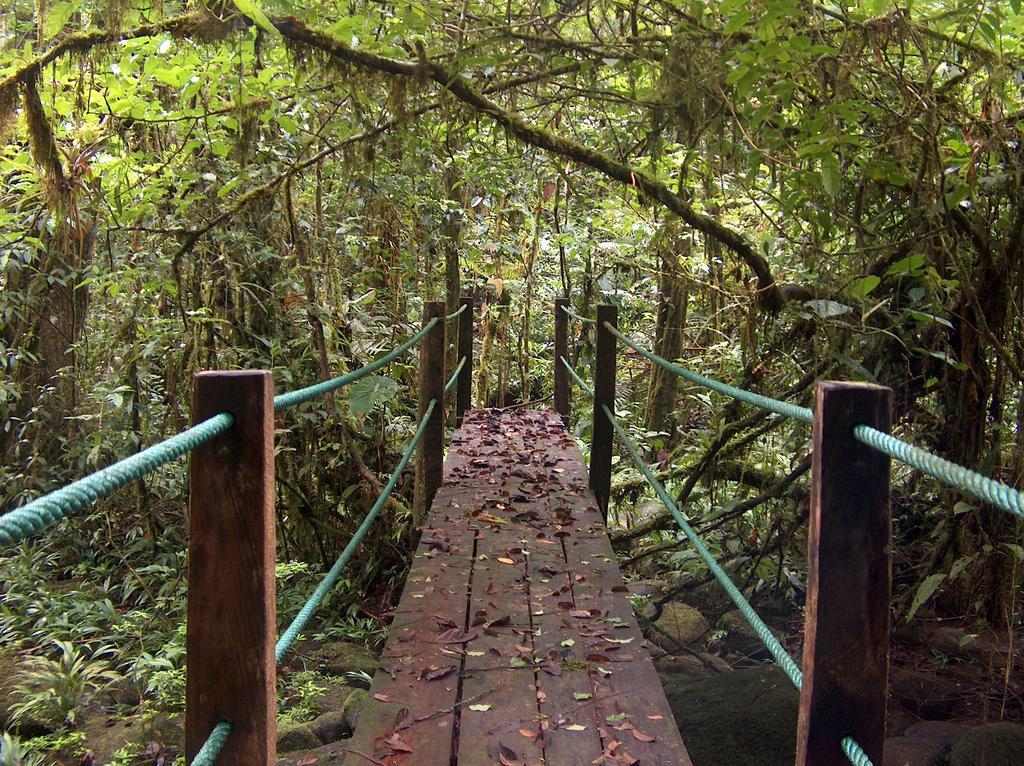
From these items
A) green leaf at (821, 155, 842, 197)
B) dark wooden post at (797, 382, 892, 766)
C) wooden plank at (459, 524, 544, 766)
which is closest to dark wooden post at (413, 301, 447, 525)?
wooden plank at (459, 524, 544, 766)

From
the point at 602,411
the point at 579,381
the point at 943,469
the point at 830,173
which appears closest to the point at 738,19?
the point at 830,173

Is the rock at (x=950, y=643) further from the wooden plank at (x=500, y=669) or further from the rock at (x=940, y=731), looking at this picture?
the wooden plank at (x=500, y=669)

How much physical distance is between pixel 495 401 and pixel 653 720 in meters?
7.52

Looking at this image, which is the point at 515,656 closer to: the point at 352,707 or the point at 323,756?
the point at 323,756

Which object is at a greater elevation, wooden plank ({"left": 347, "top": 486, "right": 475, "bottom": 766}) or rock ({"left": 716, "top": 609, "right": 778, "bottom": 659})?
wooden plank ({"left": 347, "top": 486, "right": 475, "bottom": 766})

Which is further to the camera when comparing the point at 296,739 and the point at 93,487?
the point at 296,739

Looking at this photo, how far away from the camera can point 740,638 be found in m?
5.01

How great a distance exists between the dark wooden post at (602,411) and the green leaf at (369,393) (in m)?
1.19

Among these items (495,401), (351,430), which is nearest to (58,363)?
(351,430)

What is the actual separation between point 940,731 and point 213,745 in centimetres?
311

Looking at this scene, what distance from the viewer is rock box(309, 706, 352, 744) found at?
4.08 meters


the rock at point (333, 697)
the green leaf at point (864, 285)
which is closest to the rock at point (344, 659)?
the rock at point (333, 697)

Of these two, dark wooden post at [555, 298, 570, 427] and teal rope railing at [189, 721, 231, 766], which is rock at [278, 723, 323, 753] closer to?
teal rope railing at [189, 721, 231, 766]

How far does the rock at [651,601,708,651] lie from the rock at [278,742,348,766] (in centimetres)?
200
